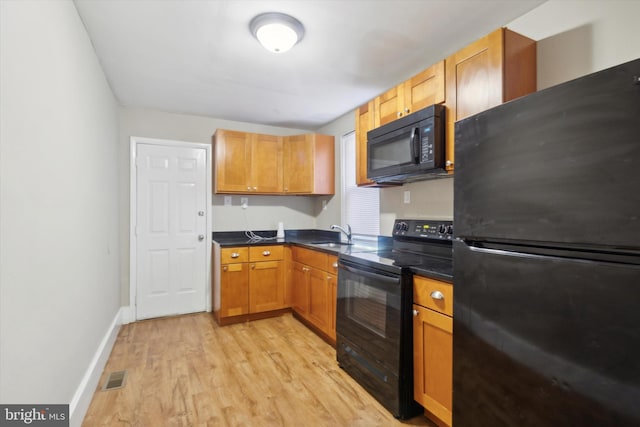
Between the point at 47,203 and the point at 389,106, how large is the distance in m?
2.29

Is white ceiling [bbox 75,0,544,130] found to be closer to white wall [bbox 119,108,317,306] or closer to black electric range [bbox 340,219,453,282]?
white wall [bbox 119,108,317,306]

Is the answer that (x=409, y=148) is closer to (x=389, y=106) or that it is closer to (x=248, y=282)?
(x=389, y=106)

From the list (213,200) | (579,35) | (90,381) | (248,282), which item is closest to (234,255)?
(248,282)

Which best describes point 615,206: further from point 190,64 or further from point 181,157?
point 181,157

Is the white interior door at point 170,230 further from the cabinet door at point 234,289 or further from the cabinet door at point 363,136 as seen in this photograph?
the cabinet door at point 363,136

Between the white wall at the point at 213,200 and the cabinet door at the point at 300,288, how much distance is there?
38.6 inches

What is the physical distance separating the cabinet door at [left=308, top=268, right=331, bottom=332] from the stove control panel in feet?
2.72

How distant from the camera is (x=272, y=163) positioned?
13.0 ft

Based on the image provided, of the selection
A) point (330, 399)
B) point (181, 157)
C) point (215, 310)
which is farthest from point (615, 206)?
point (181, 157)

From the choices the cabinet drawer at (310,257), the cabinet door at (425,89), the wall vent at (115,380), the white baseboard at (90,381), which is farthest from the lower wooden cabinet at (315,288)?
the white baseboard at (90,381)

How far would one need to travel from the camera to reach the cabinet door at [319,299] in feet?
9.55

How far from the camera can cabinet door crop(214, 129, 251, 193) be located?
3.69 metres

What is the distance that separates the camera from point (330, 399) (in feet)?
6.72

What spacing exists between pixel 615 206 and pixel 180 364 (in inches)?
113
